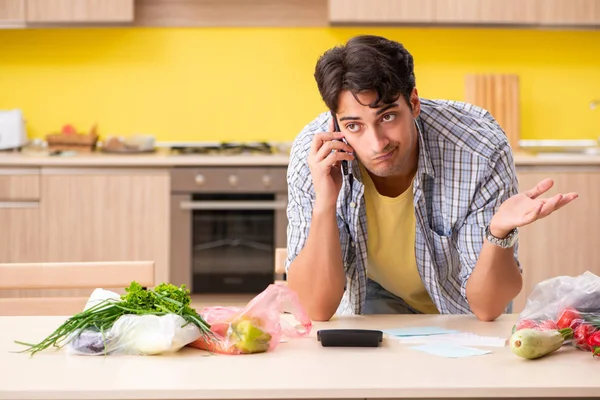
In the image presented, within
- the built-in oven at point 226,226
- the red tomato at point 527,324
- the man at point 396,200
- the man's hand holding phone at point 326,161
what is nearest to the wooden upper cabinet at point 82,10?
the built-in oven at point 226,226

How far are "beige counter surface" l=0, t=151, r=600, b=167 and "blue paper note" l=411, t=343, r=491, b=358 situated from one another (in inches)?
107

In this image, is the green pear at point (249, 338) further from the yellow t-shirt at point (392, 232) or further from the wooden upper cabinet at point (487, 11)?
the wooden upper cabinet at point (487, 11)

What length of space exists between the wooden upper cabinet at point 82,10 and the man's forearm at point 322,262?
9.33ft

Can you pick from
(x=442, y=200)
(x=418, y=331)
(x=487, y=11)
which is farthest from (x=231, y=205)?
(x=418, y=331)

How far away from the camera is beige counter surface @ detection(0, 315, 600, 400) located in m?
1.62

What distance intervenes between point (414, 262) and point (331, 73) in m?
0.55

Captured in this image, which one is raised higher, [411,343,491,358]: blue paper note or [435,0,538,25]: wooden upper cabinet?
[435,0,538,25]: wooden upper cabinet

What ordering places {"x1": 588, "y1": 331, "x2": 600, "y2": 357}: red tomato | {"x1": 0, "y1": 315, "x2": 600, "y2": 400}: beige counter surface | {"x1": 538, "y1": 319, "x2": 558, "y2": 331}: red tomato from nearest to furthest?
{"x1": 0, "y1": 315, "x2": 600, "y2": 400}: beige counter surface < {"x1": 588, "y1": 331, "x2": 600, "y2": 357}: red tomato < {"x1": 538, "y1": 319, "x2": 558, "y2": 331}: red tomato

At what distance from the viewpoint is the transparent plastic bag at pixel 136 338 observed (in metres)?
1.85

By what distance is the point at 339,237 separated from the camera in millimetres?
2352

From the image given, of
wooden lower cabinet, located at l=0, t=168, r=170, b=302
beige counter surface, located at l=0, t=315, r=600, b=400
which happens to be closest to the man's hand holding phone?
beige counter surface, located at l=0, t=315, r=600, b=400

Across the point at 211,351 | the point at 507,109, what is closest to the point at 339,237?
the point at 211,351

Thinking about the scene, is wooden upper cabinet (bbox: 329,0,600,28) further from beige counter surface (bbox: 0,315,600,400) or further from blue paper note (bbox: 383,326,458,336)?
beige counter surface (bbox: 0,315,600,400)

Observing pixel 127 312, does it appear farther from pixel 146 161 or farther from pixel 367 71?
pixel 146 161
